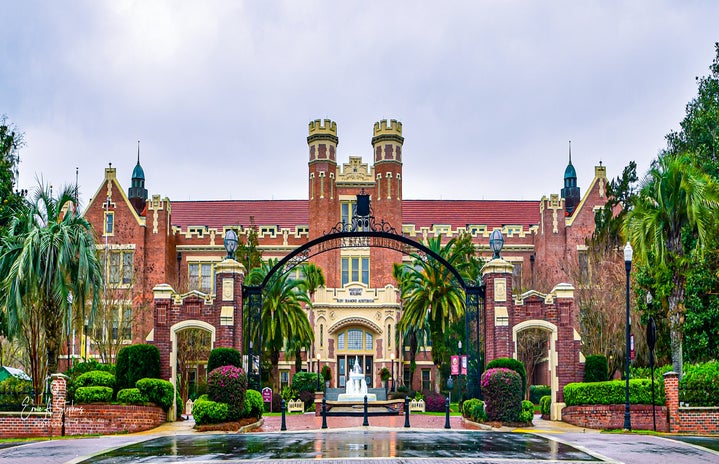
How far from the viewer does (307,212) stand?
6562 cm

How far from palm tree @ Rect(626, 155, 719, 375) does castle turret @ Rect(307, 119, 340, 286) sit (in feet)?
95.8

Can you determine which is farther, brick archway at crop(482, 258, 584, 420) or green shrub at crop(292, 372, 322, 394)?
green shrub at crop(292, 372, 322, 394)

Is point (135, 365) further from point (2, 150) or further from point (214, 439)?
point (2, 150)

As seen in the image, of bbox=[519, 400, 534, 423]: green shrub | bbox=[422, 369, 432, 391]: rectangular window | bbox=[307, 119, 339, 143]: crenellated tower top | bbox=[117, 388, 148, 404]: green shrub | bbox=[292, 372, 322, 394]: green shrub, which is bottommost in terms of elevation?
bbox=[422, 369, 432, 391]: rectangular window

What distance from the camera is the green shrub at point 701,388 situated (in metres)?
26.2

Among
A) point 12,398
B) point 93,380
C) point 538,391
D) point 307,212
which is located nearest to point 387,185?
point 307,212

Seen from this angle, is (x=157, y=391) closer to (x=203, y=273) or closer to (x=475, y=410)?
(x=475, y=410)

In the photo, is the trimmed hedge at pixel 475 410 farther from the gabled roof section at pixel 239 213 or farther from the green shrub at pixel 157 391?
the gabled roof section at pixel 239 213

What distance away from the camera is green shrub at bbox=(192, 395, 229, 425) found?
26.5 meters

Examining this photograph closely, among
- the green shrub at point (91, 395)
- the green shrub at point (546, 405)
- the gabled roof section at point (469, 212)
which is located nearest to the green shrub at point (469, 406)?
the green shrub at point (546, 405)

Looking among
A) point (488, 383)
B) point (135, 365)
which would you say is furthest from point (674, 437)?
point (135, 365)

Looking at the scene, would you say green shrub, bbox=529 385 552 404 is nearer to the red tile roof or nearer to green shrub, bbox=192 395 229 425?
the red tile roof

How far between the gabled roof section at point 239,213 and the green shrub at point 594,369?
112 ft

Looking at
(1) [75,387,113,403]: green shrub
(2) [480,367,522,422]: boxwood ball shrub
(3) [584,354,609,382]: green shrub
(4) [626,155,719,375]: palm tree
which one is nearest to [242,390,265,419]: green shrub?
(1) [75,387,113,403]: green shrub
